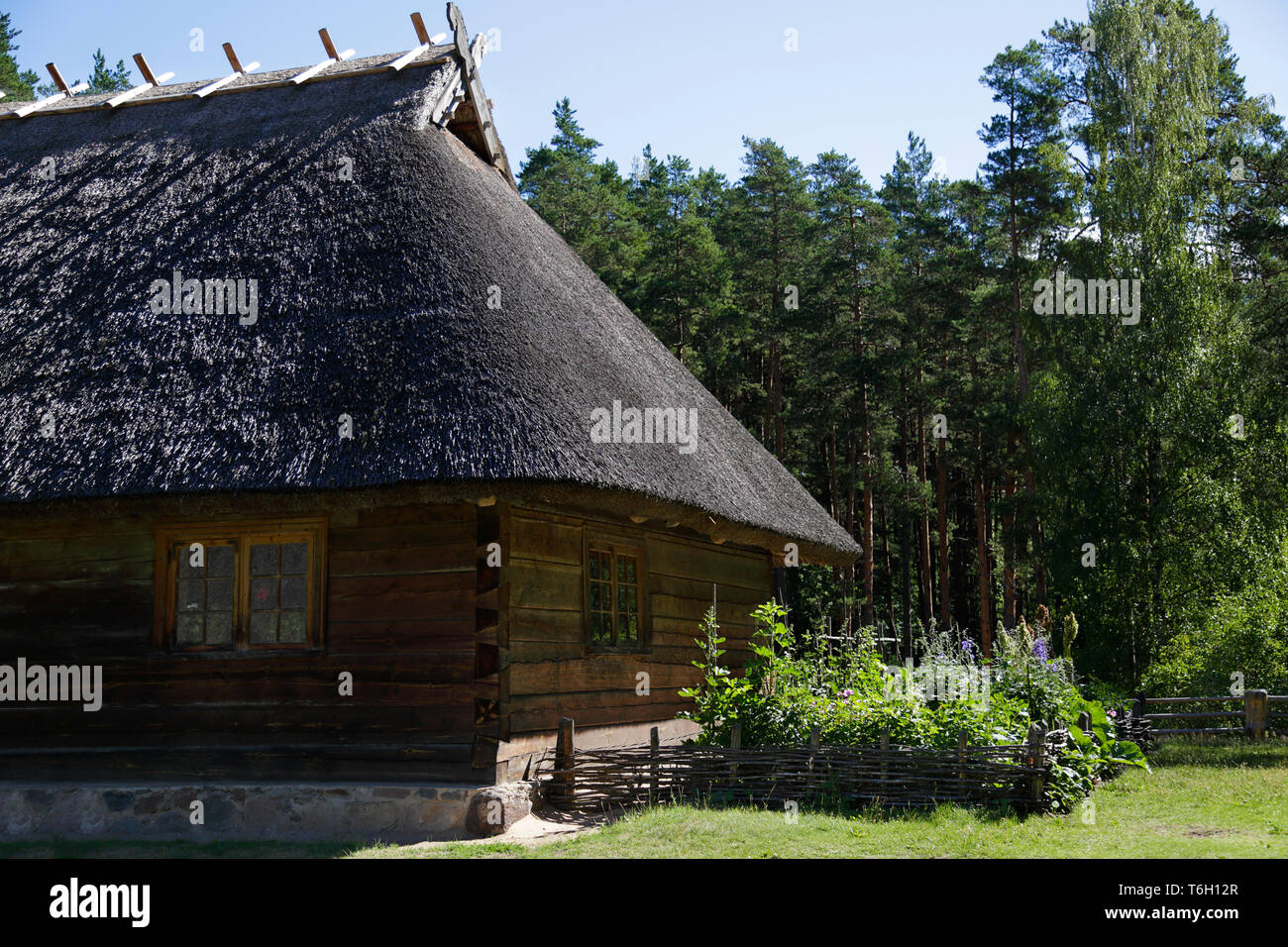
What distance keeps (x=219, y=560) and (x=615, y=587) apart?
138 inches

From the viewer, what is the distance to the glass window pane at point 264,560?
8.88m

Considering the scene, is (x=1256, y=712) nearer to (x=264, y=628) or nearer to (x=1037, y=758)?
(x=1037, y=758)

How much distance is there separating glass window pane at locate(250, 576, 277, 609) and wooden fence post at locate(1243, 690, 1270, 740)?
12.2 m

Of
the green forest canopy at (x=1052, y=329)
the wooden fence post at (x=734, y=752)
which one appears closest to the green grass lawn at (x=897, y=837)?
the wooden fence post at (x=734, y=752)

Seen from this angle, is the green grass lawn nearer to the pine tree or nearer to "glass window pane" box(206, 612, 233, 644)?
"glass window pane" box(206, 612, 233, 644)

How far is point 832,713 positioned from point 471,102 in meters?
8.24

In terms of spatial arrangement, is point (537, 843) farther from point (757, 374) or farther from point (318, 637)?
point (757, 374)

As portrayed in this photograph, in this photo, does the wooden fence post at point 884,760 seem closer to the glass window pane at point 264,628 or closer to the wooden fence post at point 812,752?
the wooden fence post at point 812,752

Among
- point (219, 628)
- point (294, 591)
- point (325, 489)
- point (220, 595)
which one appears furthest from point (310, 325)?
point (219, 628)

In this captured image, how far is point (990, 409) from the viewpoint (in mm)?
27266

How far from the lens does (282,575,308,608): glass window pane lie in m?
8.82

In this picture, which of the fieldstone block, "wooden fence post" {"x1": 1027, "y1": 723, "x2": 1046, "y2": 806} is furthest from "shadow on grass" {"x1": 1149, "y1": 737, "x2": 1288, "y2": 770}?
the fieldstone block

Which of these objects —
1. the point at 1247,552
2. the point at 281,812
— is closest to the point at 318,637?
the point at 281,812

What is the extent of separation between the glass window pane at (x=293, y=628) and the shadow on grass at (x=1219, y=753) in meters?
9.12
